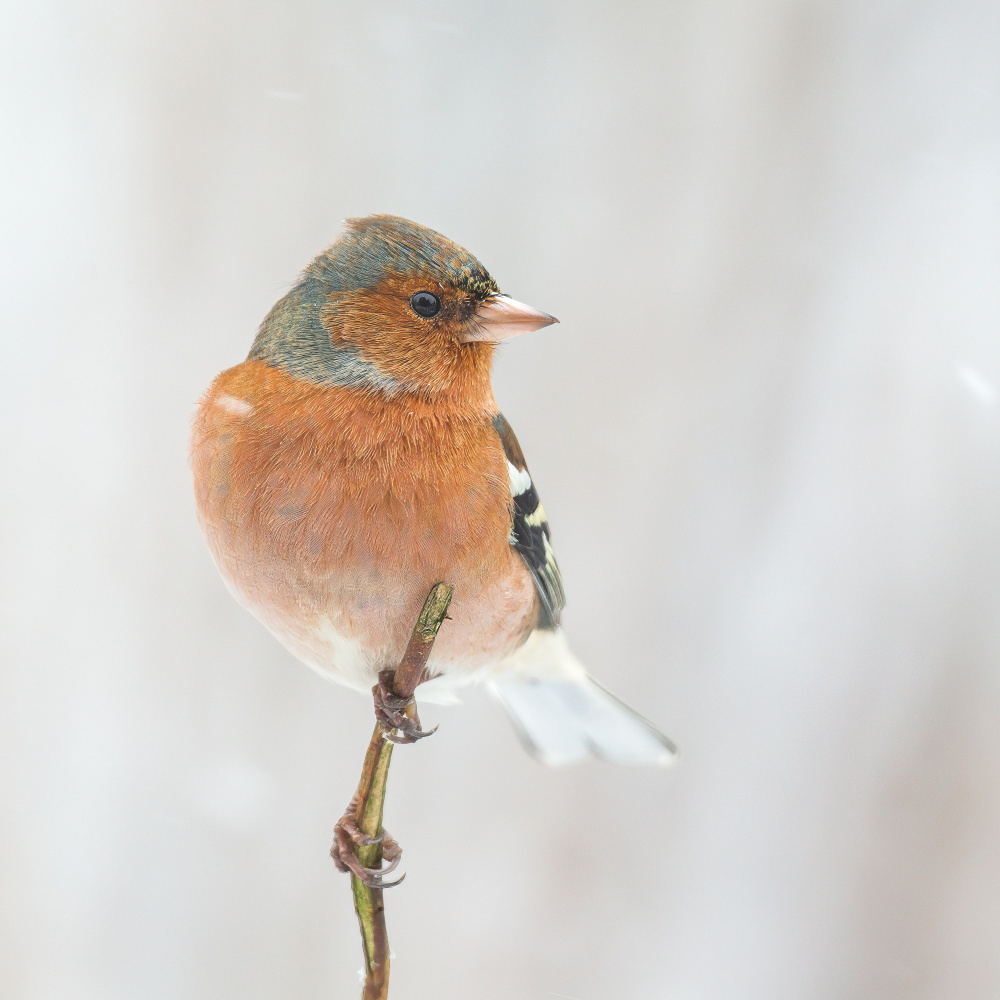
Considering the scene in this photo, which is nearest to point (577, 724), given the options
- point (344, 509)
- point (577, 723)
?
point (577, 723)

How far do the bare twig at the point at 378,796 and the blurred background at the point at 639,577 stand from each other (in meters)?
0.64

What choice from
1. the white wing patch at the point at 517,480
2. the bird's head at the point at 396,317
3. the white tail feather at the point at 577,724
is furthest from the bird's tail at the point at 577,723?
the bird's head at the point at 396,317

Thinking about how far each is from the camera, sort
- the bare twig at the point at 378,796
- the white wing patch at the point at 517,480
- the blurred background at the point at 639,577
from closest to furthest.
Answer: the bare twig at the point at 378,796 → the white wing patch at the point at 517,480 → the blurred background at the point at 639,577

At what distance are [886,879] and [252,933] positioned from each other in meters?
0.98

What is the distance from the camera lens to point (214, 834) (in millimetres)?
1340

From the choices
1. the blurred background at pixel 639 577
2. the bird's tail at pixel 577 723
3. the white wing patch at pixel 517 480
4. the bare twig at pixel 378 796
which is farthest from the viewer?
the blurred background at pixel 639 577

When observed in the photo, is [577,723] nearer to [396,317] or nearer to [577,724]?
[577,724]

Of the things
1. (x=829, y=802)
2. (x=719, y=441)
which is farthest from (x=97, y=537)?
(x=829, y=802)

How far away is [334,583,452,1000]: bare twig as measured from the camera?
62 cm

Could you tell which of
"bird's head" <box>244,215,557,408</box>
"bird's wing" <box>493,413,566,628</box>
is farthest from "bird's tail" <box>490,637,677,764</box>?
"bird's head" <box>244,215,557,408</box>

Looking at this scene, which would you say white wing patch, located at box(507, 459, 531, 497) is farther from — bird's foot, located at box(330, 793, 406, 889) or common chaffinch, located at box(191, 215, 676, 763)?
bird's foot, located at box(330, 793, 406, 889)

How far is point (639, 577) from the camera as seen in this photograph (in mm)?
1403

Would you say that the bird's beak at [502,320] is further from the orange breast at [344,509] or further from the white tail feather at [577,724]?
the white tail feather at [577,724]

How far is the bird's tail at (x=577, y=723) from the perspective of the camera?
1.09m
